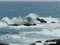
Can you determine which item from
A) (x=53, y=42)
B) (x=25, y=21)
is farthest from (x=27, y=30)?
(x=53, y=42)

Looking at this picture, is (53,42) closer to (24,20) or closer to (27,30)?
(27,30)

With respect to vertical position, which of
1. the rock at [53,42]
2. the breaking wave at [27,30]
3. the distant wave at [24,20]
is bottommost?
the rock at [53,42]

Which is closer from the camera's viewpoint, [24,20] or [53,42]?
[53,42]

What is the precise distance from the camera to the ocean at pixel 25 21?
4559 mm

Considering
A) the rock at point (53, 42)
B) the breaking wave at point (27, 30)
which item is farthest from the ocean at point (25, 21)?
the rock at point (53, 42)

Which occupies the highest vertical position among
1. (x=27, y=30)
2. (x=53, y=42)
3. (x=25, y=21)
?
(x=25, y=21)

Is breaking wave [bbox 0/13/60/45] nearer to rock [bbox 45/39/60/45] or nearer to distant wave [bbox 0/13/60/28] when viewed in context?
distant wave [bbox 0/13/60/28]

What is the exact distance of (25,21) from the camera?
494 centimetres

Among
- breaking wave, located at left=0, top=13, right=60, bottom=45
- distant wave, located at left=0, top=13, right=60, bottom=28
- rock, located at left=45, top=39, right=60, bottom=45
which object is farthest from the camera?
distant wave, located at left=0, top=13, right=60, bottom=28

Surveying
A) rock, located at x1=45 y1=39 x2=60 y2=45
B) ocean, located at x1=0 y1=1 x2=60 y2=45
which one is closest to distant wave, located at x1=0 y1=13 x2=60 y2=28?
ocean, located at x1=0 y1=1 x2=60 y2=45

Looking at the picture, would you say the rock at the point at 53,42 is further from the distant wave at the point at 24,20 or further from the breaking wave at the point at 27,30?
the distant wave at the point at 24,20

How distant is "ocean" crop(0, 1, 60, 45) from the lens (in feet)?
15.0

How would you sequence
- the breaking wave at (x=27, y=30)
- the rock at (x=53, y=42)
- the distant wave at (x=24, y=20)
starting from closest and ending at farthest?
the rock at (x=53, y=42) → the breaking wave at (x=27, y=30) → the distant wave at (x=24, y=20)

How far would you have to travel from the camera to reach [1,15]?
489cm
